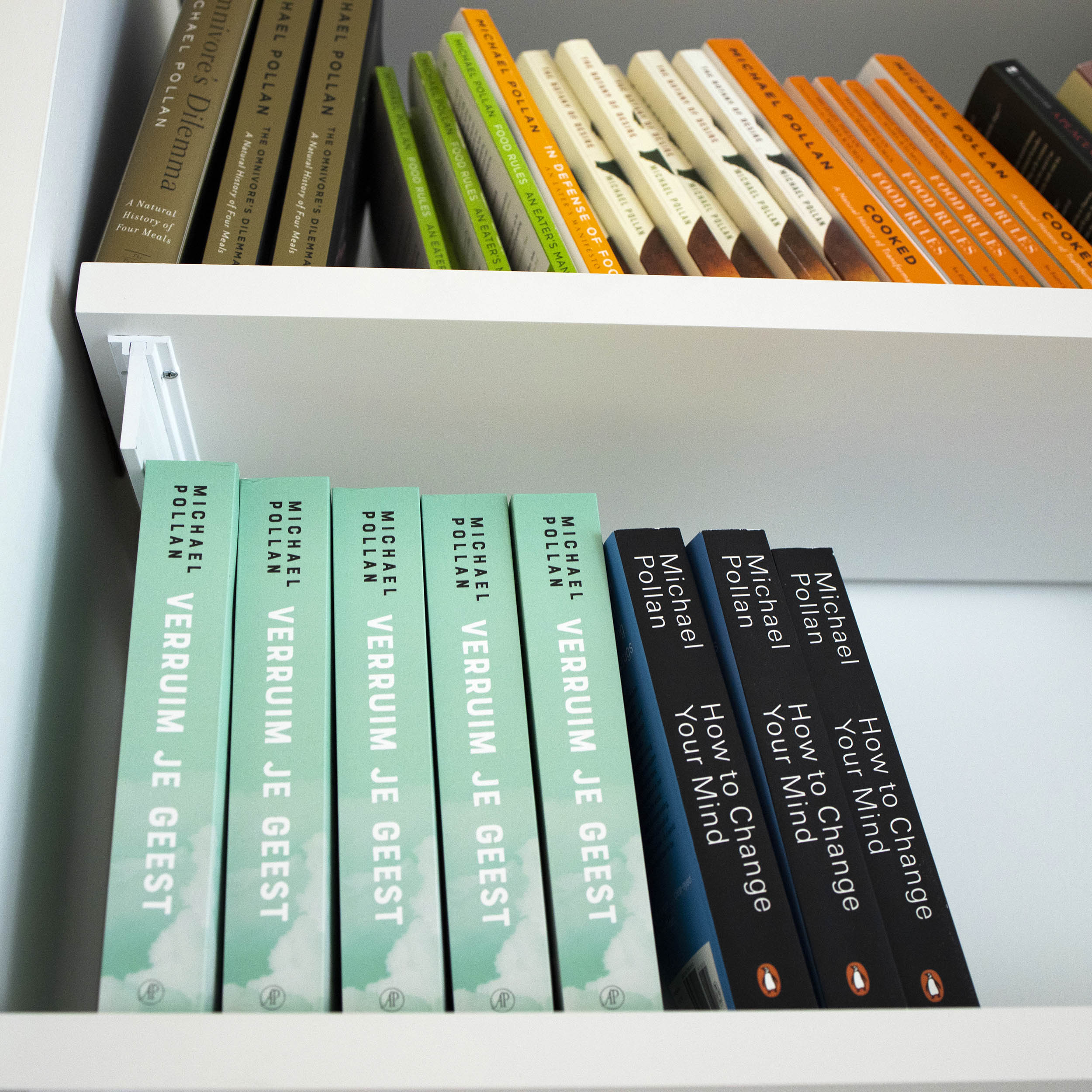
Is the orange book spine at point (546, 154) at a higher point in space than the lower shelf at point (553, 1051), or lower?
higher

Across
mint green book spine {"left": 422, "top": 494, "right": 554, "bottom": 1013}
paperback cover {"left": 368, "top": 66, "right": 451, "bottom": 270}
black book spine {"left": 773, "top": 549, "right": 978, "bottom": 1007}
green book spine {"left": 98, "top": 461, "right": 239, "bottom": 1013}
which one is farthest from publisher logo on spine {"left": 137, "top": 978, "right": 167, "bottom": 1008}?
paperback cover {"left": 368, "top": 66, "right": 451, "bottom": 270}

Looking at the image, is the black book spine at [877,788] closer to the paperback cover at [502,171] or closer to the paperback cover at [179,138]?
the paperback cover at [502,171]

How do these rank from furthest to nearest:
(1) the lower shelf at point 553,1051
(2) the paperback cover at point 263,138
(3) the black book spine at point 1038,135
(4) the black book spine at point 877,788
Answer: (3) the black book spine at point 1038,135 < (2) the paperback cover at point 263,138 < (4) the black book spine at point 877,788 < (1) the lower shelf at point 553,1051

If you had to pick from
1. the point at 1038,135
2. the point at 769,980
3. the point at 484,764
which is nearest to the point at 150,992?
the point at 484,764

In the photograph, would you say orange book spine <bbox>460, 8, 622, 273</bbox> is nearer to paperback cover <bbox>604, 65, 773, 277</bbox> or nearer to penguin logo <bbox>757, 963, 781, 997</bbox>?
paperback cover <bbox>604, 65, 773, 277</bbox>

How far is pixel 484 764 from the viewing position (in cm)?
52

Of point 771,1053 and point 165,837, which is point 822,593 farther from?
point 165,837

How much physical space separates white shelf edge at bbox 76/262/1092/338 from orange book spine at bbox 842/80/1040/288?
72 mm

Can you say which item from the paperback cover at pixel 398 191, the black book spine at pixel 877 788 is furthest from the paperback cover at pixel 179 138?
the black book spine at pixel 877 788

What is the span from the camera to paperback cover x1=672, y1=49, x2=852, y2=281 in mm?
660

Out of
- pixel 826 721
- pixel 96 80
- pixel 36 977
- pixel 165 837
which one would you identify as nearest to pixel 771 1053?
pixel 826 721

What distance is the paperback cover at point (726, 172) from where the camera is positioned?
0.66 m

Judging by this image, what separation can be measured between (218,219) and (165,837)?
0.40m

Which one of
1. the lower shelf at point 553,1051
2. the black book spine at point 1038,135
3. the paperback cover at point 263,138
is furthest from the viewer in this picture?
the black book spine at point 1038,135
